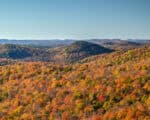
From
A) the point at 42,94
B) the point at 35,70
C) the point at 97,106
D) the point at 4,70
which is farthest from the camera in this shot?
the point at 4,70

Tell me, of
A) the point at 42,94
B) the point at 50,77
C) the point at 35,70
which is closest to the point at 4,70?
the point at 35,70

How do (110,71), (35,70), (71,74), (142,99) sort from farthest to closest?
(35,70) < (71,74) < (110,71) < (142,99)

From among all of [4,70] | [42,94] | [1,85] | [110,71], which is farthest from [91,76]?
[4,70]

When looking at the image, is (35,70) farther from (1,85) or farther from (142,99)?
(142,99)

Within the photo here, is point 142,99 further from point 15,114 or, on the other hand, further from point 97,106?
point 15,114

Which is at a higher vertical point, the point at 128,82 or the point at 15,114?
the point at 128,82

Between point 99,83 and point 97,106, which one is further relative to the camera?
point 99,83
